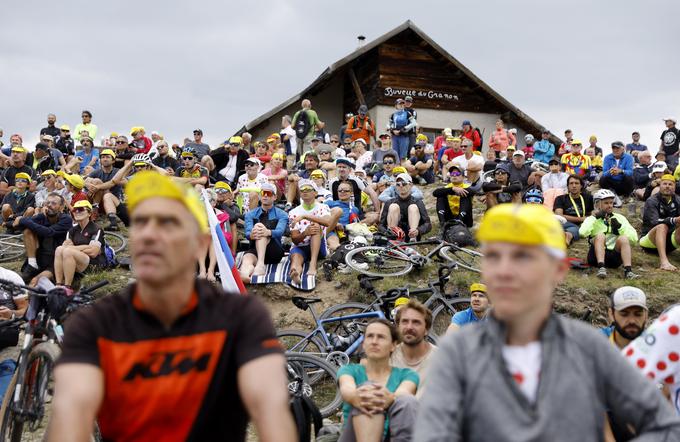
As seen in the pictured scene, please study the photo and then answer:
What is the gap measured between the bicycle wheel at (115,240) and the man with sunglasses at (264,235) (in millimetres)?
2835

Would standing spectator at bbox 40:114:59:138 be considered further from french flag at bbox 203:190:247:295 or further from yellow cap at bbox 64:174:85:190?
french flag at bbox 203:190:247:295

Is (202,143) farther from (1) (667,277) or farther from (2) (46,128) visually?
(1) (667,277)

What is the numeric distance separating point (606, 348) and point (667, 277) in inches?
388

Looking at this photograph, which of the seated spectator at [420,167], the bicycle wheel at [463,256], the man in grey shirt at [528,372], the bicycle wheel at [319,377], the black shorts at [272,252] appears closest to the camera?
the man in grey shirt at [528,372]

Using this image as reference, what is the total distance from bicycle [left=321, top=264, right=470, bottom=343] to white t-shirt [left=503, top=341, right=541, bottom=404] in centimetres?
669

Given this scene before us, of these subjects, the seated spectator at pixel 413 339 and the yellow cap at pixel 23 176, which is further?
the yellow cap at pixel 23 176

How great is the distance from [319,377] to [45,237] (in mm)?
5373

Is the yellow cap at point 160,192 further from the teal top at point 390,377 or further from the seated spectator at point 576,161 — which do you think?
the seated spectator at point 576,161

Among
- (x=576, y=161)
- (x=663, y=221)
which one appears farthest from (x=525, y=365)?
(x=576, y=161)

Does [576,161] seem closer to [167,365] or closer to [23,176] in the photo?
[23,176]

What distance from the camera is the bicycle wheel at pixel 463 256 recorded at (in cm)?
1052

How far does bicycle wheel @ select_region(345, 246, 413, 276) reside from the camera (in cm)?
1053

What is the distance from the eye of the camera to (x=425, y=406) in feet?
6.60

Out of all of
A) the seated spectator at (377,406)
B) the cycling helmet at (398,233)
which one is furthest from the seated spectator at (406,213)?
the seated spectator at (377,406)
